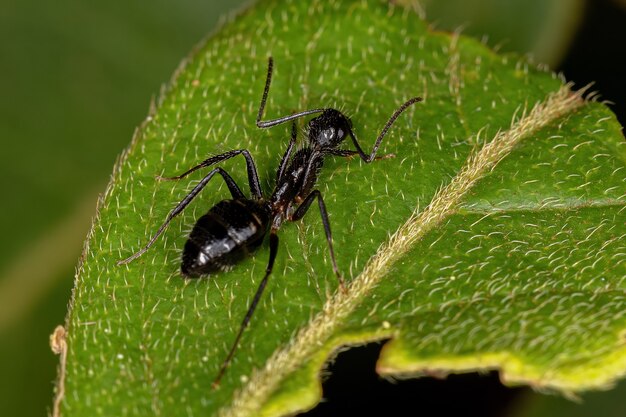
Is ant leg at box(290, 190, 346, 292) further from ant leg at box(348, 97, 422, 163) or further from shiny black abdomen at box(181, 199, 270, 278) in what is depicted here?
ant leg at box(348, 97, 422, 163)

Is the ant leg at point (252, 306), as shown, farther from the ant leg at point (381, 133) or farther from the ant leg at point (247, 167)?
the ant leg at point (381, 133)

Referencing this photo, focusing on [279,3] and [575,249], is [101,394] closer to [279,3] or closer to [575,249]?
[575,249]

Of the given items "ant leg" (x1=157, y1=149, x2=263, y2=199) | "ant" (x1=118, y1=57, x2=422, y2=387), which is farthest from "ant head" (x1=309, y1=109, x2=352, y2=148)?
"ant leg" (x1=157, y1=149, x2=263, y2=199)

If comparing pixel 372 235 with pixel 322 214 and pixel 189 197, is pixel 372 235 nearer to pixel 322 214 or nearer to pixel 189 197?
pixel 322 214

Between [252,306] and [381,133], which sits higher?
[381,133]

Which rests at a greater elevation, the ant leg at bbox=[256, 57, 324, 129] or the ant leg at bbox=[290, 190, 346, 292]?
the ant leg at bbox=[256, 57, 324, 129]

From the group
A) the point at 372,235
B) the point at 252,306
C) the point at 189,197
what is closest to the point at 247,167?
the point at 189,197
